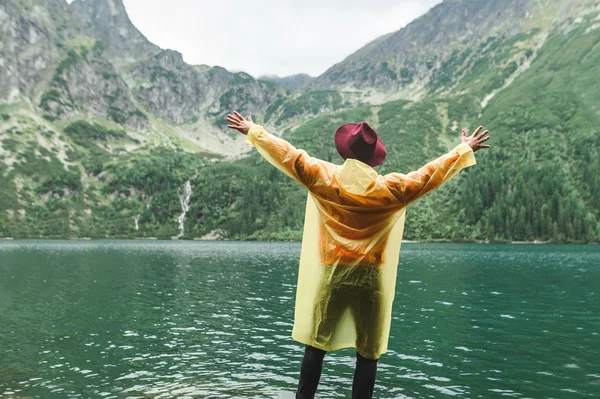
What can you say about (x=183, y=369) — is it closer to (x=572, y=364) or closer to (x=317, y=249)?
(x=317, y=249)

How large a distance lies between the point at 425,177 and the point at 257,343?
16.5 metres

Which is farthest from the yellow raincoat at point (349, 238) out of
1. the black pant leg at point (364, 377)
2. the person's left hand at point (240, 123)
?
the person's left hand at point (240, 123)

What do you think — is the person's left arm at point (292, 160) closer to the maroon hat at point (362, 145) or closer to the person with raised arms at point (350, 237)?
the person with raised arms at point (350, 237)

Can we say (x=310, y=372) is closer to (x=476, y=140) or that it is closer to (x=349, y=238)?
(x=349, y=238)

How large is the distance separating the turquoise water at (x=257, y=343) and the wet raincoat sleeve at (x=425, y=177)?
8372 mm

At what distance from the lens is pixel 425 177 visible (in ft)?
20.9

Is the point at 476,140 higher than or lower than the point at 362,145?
higher

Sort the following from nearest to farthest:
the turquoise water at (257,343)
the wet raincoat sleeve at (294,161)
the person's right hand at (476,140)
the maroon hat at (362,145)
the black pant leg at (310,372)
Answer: the wet raincoat sleeve at (294,161) → the maroon hat at (362,145) → the black pant leg at (310,372) → the person's right hand at (476,140) → the turquoise water at (257,343)

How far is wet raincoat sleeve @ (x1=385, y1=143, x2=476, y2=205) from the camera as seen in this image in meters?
6.27

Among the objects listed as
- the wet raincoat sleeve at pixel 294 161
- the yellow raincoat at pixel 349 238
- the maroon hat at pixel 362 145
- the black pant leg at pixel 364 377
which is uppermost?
the maroon hat at pixel 362 145

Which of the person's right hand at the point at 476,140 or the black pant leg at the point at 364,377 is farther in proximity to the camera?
the person's right hand at the point at 476,140

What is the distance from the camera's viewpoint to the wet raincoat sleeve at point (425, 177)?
627 cm

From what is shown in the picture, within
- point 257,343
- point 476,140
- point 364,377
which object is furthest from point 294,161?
point 257,343

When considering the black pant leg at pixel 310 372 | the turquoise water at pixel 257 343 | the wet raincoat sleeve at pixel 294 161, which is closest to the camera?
the wet raincoat sleeve at pixel 294 161
